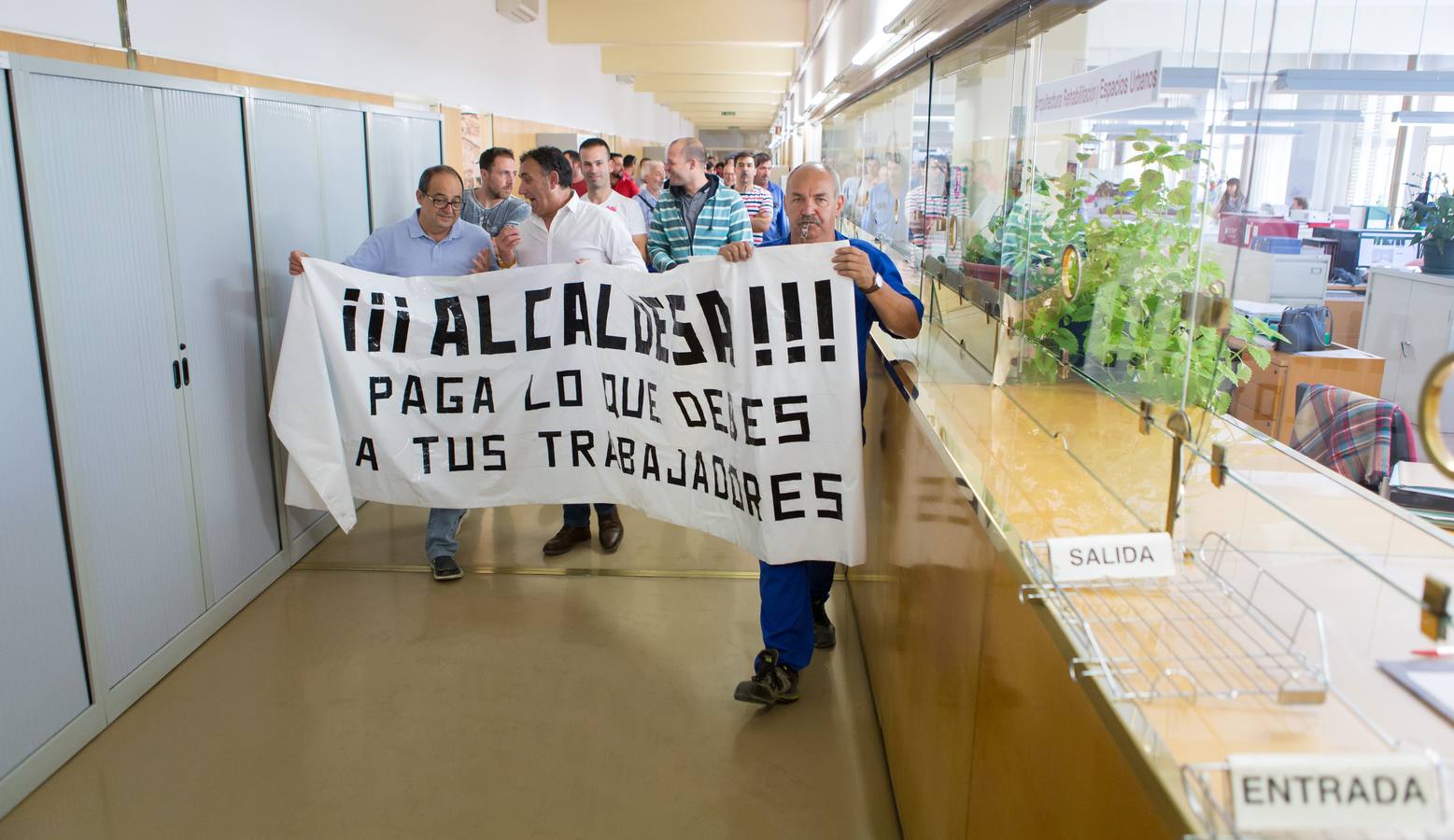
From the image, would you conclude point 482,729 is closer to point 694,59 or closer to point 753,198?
point 753,198

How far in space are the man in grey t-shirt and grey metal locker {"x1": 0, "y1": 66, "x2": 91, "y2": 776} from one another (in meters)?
2.99

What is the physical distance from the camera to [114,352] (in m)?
3.13

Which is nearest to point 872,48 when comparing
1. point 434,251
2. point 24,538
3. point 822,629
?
point 434,251

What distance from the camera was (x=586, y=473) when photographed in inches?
150

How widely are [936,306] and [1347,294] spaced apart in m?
2.65

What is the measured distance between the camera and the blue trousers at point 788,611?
10.2 feet

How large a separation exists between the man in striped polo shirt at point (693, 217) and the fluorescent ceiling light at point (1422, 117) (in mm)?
3715

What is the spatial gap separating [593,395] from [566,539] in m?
1.16

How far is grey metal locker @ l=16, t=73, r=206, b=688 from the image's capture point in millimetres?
2852

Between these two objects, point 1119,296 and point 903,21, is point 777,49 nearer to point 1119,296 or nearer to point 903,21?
point 903,21

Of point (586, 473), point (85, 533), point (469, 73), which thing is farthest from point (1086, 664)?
point (469, 73)

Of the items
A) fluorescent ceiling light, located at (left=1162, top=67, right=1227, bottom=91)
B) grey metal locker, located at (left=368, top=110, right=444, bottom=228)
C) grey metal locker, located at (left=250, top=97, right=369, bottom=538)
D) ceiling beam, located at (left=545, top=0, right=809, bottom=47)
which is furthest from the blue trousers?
ceiling beam, located at (left=545, top=0, right=809, bottom=47)

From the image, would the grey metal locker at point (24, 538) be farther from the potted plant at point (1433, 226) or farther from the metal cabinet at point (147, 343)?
the potted plant at point (1433, 226)

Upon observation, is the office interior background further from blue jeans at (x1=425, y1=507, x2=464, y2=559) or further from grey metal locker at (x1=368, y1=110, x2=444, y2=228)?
blue jeans at (x1=425, y1=507, x2=464, y2=559)
